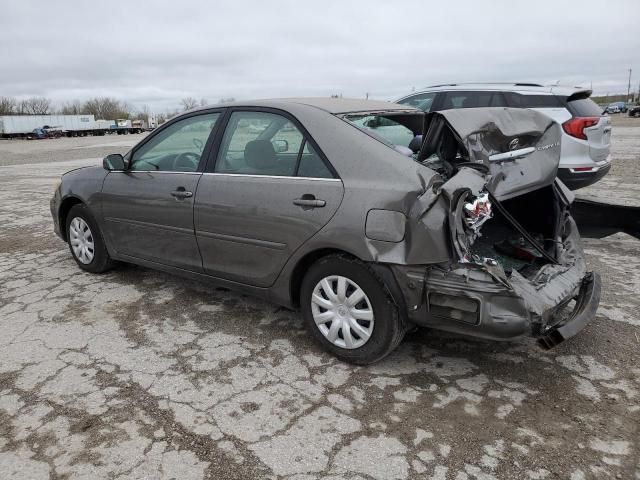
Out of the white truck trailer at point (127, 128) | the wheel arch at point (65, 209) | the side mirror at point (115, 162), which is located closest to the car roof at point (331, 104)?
the side mirror at point (115, 162)

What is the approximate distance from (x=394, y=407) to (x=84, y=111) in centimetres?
12210

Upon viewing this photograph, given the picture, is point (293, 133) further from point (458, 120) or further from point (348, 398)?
point (348, 398)

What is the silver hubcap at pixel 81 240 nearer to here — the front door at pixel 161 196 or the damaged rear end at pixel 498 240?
the front door at pixel 161 196

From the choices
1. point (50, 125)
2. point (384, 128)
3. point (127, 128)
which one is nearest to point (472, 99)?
point (384, 128)

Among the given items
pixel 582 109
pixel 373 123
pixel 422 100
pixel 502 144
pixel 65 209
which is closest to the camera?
pixel 502 144

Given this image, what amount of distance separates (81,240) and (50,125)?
72749 millimetres

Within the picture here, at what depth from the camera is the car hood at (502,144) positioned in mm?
2975

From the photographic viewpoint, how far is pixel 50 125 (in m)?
67.5

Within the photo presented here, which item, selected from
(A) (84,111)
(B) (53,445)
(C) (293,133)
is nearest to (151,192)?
(C) (293,133)

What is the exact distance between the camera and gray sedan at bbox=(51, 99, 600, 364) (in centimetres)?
270

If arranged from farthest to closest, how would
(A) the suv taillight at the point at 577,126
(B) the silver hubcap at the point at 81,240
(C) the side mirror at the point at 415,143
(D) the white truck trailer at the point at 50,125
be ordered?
(D) the white truck trailer at the point at 50,125
(A) the suv taillight at the point at 577,126
(B) the silver hubcap at the point at 81,240
(C) the side mirror at the point at 415,143

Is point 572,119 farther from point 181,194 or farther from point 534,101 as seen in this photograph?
point 181,194

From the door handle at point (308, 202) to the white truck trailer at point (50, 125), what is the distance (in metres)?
70.7

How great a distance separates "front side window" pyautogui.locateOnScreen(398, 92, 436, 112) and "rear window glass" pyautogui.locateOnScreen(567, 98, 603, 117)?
6.36ft
